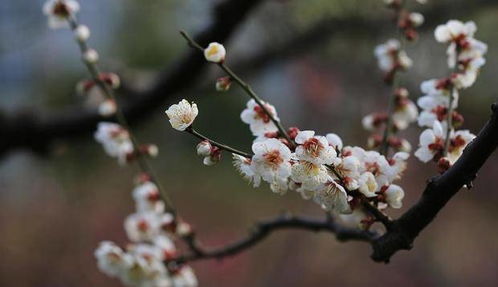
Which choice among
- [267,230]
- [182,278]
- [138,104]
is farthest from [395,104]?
[138,104]

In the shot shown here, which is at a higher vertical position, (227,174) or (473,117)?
(473,117)

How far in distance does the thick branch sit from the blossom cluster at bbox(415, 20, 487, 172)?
0.39 ft

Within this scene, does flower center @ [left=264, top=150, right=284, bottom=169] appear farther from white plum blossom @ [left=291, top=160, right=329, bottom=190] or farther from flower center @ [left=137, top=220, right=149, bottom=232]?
flower center @ [left=137, top=220, right=149, bottom=232]

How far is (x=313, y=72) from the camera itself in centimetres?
436

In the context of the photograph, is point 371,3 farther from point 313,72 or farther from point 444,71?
point 313,72

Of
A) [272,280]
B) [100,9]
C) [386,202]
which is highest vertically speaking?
[386,202]

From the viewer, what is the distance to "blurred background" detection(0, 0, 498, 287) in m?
2.36

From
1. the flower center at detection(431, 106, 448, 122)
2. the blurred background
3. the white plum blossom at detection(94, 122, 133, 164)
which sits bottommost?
the blurred background

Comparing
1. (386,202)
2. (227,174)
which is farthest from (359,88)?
(227,174)

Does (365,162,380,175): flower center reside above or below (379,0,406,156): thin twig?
above

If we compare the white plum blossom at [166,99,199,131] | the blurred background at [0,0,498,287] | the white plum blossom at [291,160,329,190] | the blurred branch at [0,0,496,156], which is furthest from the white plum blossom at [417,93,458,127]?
the blurred background at [0,0,498,287]

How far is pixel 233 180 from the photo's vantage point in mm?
6773

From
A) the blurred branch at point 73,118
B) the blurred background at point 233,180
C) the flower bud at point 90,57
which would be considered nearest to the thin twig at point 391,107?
the flower bud at point 90,57

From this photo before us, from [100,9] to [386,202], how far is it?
2533mm
